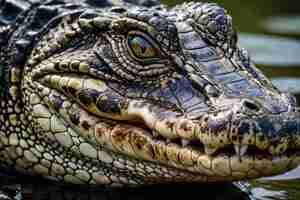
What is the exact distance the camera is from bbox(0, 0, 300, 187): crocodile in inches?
167

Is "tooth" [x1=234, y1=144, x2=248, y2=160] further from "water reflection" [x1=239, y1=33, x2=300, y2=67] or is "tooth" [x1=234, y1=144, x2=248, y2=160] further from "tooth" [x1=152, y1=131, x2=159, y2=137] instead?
"water reflection" [x1=239, y1=33, x2=300, y2=67]

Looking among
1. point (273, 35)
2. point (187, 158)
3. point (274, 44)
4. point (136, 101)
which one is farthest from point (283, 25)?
point (187, 158)

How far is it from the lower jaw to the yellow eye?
0.47m

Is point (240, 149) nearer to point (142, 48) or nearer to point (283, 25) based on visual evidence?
point (142, 48)

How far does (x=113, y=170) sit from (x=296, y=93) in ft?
9.43

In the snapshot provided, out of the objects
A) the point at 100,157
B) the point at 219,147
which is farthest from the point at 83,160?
the point at 219,147

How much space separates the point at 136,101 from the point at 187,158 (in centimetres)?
52

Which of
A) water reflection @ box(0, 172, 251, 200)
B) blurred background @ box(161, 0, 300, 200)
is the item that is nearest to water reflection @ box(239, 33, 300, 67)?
blurred background @ box(161, 0, 300, 200)

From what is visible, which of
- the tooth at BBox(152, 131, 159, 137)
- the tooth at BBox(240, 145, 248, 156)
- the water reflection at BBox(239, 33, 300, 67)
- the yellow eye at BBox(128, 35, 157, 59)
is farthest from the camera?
the water reflection at BBox(239, 33, 300, 67)

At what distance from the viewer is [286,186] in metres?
5.43

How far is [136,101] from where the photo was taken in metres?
4.67

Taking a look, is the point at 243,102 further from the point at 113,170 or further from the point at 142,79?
the point at 113,170

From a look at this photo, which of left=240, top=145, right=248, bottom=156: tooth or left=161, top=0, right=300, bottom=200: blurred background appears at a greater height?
left=240, top=145, right=248, bottom=156: tooth

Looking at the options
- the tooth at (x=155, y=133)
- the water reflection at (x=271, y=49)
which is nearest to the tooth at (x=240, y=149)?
the tooth at (x=155, y=133)
